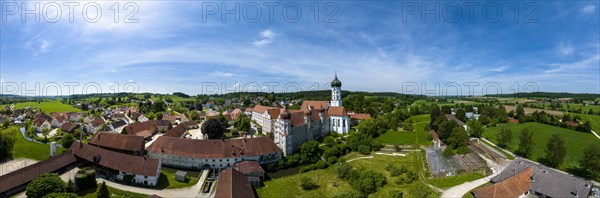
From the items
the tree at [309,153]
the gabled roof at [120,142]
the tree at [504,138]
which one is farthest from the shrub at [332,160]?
the tree at [504,138]

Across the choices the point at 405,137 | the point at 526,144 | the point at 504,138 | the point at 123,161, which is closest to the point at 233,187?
the point at 123,161

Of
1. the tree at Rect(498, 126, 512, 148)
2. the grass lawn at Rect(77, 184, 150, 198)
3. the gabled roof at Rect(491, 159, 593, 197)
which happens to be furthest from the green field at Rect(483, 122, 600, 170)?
the grass lawn at Rect(77, 184, 150, 198)

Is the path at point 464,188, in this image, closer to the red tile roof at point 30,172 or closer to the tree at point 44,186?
the tree at point 44,186

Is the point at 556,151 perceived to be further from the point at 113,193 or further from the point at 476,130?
the point at 113,193

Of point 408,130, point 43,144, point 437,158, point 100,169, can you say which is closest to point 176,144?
point 100,169

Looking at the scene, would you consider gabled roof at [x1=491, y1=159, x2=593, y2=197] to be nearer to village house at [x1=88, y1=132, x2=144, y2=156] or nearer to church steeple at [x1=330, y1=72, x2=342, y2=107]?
church steeple at [x1=330, y1=72, x2=342, y2=107]
